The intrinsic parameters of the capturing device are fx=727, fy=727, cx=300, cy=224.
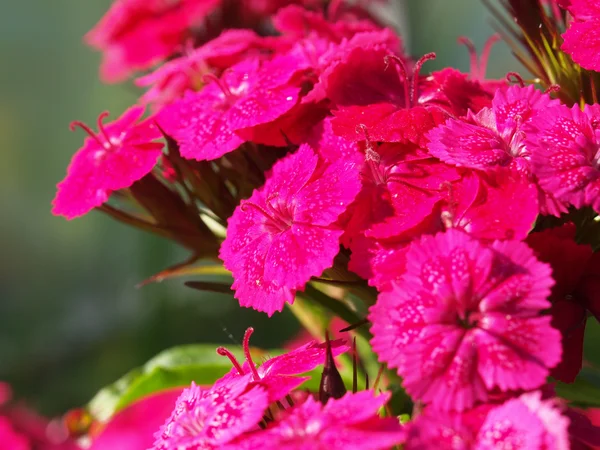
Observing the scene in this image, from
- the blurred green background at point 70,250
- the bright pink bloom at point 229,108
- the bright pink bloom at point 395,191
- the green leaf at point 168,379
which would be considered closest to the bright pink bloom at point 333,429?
the bright pink bloom at point 395,191

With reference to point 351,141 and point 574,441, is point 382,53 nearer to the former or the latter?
point 351,141

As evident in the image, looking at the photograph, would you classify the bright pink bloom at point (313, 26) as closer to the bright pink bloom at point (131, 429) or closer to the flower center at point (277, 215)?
the flower center at point (277, 215)

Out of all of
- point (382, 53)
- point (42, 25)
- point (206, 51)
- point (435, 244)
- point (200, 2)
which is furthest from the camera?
point (42, 25)

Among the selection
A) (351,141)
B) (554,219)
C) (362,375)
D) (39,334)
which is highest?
(351,141)

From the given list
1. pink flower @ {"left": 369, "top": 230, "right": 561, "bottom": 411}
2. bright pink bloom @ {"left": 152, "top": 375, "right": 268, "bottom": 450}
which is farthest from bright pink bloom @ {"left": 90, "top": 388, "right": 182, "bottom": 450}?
pink flower @ {"left": 369, "top": 230, "right": 561, "bottom": 411}

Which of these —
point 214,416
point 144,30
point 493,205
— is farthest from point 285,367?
point 144,30

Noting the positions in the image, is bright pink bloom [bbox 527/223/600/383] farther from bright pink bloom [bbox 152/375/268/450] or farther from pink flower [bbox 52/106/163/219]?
pink flower [bbox 52/106/163/219]

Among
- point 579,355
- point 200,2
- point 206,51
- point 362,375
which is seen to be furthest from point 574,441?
point 200,2
